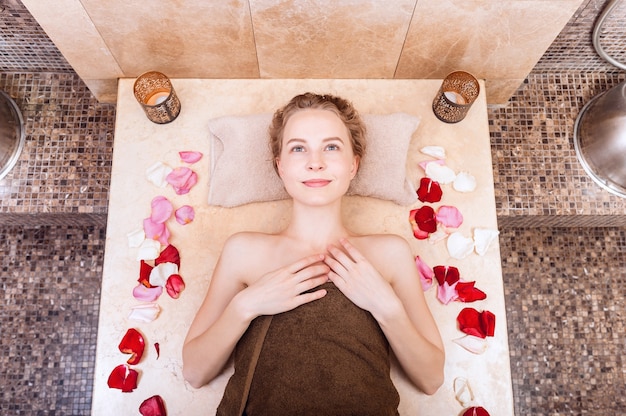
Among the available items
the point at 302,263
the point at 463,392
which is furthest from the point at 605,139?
the point at 302,263

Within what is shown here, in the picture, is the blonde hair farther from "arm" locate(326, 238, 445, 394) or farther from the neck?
"arm" locate(326, 238, 445, 394)

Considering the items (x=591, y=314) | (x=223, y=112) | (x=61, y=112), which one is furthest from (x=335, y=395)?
(x=61, y=112)

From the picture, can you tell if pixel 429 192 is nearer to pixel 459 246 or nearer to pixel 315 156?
pixel 459 246

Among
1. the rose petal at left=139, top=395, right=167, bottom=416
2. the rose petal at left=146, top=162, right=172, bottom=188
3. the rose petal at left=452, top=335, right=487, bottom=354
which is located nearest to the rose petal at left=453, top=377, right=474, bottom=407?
the rose petal at left=452, top=335, right=487, bottom=354

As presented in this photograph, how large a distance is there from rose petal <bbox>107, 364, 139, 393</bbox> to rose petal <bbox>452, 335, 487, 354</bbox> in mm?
1306

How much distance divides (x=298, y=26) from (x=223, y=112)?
1.75 ft

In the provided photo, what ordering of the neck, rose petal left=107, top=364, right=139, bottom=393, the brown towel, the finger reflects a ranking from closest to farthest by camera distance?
the brown towel, the finger, the neck, rose petal left=107, top=364, right=139, bottom=393

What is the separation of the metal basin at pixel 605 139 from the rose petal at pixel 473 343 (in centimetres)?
113

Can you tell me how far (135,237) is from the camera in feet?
6.77

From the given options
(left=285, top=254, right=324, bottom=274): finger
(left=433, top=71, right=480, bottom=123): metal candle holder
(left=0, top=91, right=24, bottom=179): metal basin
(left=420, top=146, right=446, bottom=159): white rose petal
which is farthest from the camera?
(left=0, top=91, right=24, bottom=179): metal basin

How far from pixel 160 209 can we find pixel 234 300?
69 centimetres

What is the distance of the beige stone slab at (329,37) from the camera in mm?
1914

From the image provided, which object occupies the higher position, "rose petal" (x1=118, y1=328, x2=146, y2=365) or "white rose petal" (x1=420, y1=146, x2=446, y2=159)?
"white rose petal" (x1=420, y1=146, x2=446, y2=159)

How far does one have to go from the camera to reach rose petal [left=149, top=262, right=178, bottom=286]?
2004mm
